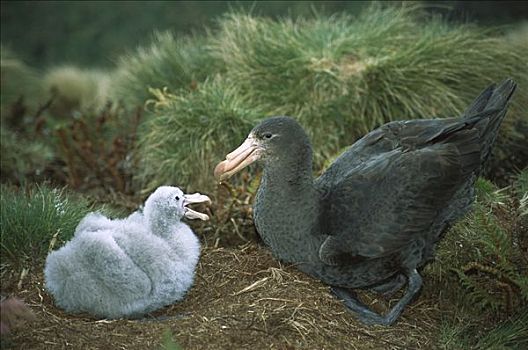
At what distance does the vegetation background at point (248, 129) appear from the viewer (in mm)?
3947

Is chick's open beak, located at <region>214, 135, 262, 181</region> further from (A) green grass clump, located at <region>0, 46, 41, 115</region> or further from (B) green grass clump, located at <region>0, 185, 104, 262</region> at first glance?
(A) green grass clump, located at <region>0, 46, 41, 115</region>

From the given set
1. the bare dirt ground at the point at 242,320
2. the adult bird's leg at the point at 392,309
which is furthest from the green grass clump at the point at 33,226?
the adult bird's leg at the point at 392,309

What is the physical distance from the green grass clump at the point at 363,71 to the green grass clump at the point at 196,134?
370 millimetres

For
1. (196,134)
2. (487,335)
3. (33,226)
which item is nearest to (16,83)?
(196,134)

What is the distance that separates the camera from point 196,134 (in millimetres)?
6199

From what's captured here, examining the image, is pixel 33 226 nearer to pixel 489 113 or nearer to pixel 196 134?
pixel 196 134

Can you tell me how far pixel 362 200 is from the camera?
404 centimetres

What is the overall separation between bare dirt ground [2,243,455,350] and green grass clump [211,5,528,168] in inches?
76.2

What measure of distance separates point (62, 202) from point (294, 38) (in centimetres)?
273

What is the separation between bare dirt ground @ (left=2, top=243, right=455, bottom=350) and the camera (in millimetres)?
3615

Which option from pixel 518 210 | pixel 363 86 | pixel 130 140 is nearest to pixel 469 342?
pixel 518 210

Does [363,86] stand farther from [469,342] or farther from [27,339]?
[27,339]

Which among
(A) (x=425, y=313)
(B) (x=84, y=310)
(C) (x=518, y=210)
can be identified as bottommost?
(A) (x=425, y=313)

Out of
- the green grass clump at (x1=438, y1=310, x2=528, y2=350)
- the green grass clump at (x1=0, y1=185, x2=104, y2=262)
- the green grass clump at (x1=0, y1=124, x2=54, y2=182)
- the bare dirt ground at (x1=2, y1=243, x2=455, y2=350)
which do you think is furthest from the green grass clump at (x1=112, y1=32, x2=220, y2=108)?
the green grass clump at (x1=438, y1=310, x2=528, y2=350)
